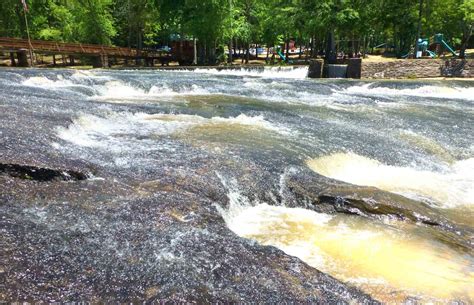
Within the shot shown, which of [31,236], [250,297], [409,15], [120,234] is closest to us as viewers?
[250,297]

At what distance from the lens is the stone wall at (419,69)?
1106 inches

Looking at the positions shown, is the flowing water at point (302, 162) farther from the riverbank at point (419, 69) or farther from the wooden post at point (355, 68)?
the riverbank at point (419, 69)

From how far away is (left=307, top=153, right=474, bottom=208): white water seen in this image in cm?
741

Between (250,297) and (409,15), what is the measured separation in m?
42.1

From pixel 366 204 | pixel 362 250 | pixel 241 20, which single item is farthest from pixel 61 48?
pixel 362 250

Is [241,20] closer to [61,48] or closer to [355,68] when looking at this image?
[355,68]

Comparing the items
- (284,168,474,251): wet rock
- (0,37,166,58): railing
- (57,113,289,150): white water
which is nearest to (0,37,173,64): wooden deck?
(0,37,166,58): railing

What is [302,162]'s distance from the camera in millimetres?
7906

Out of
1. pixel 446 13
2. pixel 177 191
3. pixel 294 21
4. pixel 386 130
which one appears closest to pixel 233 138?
pixel 177 191

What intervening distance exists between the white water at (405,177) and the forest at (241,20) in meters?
26.6

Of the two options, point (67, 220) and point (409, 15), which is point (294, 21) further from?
point (67, 220)

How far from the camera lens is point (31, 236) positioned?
395 cm

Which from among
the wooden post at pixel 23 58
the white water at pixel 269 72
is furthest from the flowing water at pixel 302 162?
the wooden post at pixel 23 58

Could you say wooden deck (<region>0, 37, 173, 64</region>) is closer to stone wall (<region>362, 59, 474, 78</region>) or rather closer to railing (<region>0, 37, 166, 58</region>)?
A: railing (<region>0, 37, 166, 58</region>)
